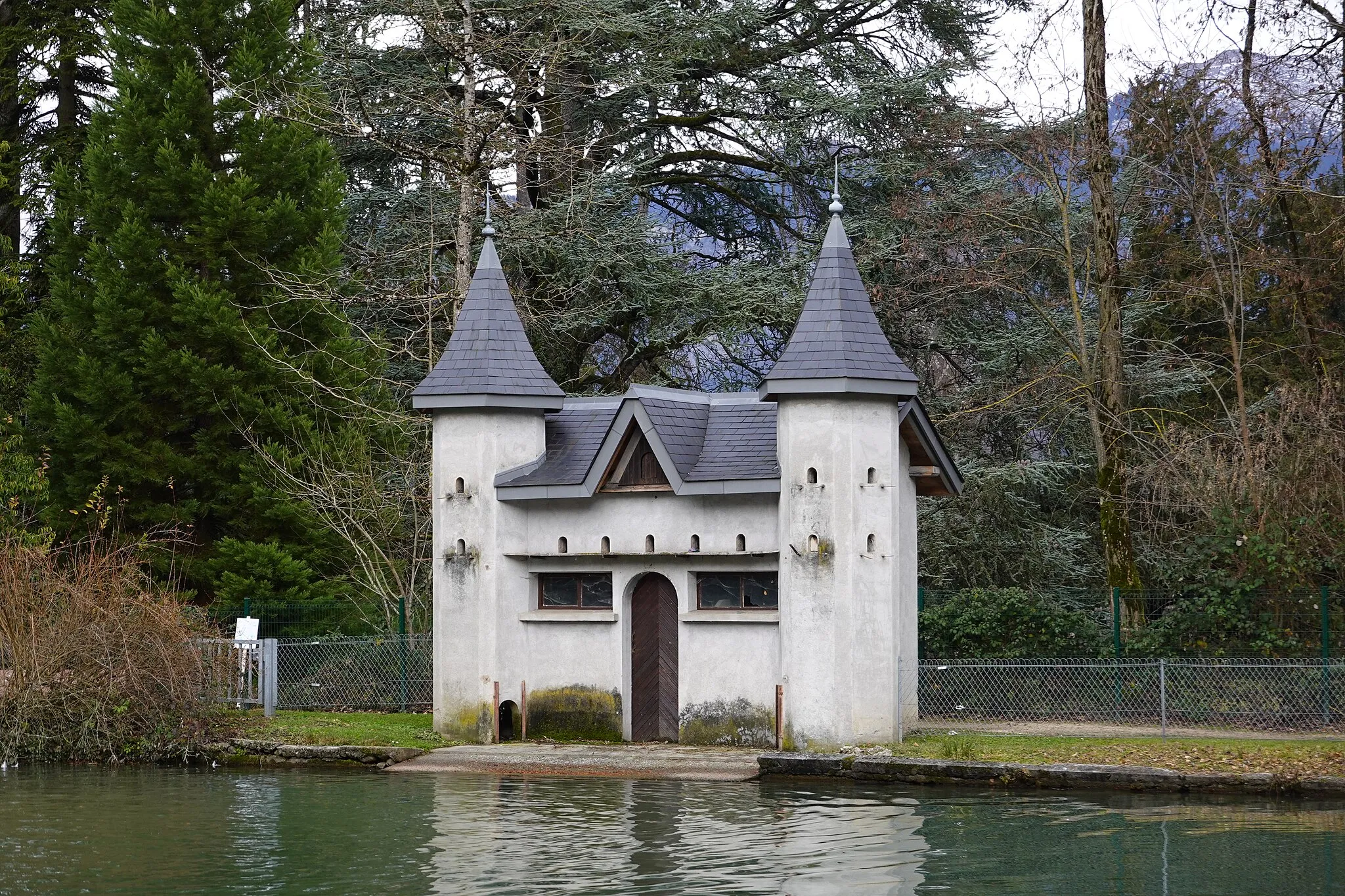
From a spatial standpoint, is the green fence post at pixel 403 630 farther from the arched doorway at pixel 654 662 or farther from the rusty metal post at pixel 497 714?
the arched doorway at pixel 654 662

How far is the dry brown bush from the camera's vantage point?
22219mm

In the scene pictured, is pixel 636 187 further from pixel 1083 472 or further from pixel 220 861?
pixel 220 861

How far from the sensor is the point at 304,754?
21.8 metres

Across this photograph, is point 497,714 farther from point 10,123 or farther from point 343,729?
point 10,123

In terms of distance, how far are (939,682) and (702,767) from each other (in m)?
5.71

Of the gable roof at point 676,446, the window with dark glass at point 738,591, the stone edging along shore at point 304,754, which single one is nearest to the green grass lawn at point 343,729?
the stone edging along shore at point 304,754

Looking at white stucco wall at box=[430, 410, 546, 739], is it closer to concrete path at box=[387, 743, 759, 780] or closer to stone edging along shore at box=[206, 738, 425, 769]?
concrete path at box=[387, 743, 759, 780]

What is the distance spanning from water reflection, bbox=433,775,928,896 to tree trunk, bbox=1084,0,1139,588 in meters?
10.7

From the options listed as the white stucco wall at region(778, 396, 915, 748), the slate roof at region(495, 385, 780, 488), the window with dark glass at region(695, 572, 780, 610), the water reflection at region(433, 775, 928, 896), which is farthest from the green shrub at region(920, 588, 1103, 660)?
the water reflection at region(433, 775, 928, 896)

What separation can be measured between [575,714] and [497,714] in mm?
1115

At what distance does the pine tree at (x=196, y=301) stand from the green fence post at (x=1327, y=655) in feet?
57.5

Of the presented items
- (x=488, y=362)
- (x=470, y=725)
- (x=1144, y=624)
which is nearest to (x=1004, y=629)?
(x=1144, y=624)

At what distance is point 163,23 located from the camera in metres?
32.0

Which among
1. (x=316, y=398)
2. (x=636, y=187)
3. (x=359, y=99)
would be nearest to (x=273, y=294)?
(x=316, y=398)
